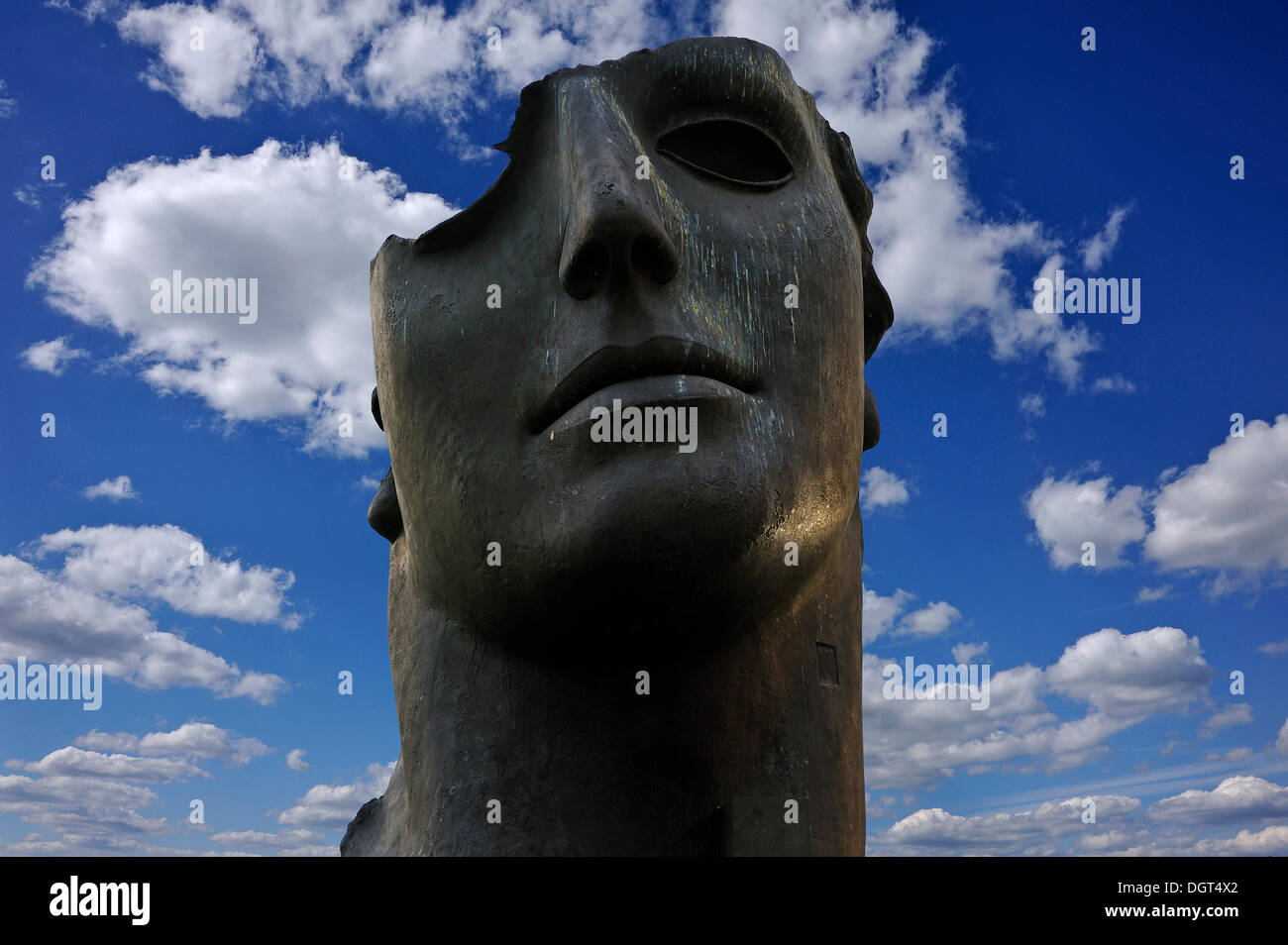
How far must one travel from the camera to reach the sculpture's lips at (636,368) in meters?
3.51

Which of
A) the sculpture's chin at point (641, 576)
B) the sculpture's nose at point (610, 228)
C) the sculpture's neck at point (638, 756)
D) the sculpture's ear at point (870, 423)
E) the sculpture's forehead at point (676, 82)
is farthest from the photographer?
the sculpture's ear at point (870, 423)

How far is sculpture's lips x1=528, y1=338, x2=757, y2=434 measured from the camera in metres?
3.51

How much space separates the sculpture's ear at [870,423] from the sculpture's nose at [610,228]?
1.53 m

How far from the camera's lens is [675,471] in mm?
3359

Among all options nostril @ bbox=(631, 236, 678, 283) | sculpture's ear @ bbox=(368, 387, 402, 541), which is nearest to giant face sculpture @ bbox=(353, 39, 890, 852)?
nostril @ bbox=(631, 236, 678, 283)

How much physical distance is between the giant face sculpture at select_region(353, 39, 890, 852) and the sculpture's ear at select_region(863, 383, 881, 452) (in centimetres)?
68

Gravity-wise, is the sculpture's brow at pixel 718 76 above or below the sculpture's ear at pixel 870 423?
above

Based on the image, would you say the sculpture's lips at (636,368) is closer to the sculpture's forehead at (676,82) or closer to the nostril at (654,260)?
the nostril at (654,260)

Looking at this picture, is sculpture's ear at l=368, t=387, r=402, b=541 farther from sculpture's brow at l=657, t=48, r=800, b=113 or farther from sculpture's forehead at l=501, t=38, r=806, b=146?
sculpture's brow at l=657, t=48, r=800, b=113

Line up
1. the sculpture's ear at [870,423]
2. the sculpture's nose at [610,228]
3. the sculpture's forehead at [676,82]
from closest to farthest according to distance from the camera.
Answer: the sculpture's nose at [610,228]
the sculpture's forehead at [676,82]
the sculpture's ear at [870,423]

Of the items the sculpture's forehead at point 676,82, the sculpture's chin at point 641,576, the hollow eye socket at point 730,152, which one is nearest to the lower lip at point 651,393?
the sculpture's chin at point 641,576

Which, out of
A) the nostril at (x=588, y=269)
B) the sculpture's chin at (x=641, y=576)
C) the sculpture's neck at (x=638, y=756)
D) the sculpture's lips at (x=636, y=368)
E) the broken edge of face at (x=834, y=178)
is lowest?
the sculpture's neck at (x=638, y=756)
